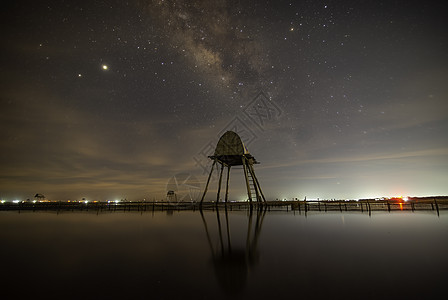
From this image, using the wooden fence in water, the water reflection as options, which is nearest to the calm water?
the water reflection

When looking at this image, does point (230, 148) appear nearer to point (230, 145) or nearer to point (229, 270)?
point (230, 145)

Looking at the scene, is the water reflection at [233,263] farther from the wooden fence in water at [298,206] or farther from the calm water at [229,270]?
the wooden fence in water at [298,206]

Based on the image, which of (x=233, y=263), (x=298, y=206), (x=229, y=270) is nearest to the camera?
(x=229, y=270)

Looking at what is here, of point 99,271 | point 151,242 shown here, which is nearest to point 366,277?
point 99,271

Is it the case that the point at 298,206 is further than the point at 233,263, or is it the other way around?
the point at 298,206

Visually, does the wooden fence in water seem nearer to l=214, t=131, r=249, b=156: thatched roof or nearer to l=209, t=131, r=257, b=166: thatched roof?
l=209, t=131, r=257, b=166: thatched roof

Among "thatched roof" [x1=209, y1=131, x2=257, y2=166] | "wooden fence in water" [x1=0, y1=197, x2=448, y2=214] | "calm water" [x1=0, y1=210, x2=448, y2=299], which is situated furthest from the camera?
"wooden fence in water" [x1=0, y1=197, x2=448, y2=214]

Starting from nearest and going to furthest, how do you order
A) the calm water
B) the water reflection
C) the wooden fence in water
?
the calm water → the water reflection → the wooden fence in water

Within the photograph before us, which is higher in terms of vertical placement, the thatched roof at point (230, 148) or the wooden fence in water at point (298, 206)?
the thatched roof at point (230, 148)

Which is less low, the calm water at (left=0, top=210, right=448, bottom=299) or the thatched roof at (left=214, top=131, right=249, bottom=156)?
the thatched roof at (left=214, top=131, right=249, bottom=156)

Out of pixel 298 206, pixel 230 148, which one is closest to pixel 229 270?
pixel 230 148

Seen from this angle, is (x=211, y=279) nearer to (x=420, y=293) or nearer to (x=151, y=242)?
(x=420, y=293)

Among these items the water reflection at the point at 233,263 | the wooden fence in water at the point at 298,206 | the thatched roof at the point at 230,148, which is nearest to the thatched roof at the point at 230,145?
the thatched roof at the point at 230,148

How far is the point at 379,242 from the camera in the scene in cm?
778
